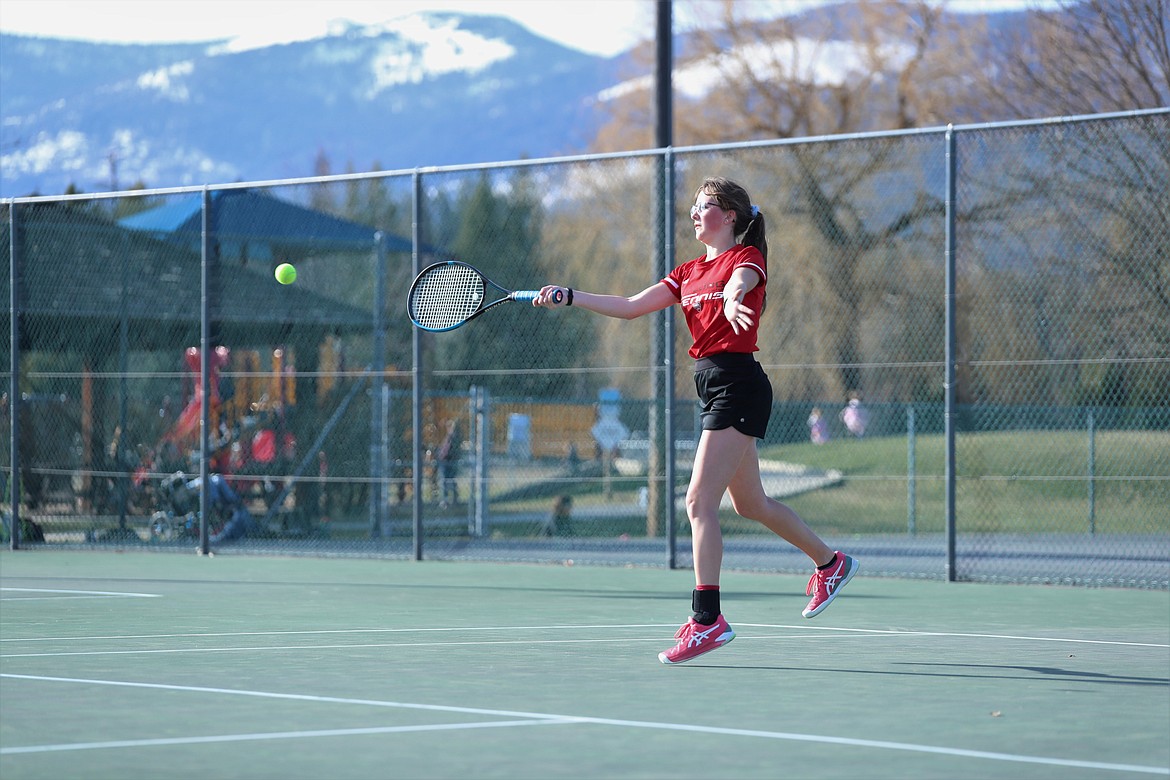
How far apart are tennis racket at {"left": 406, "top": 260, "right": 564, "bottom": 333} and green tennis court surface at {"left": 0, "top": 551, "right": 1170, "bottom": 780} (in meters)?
1.49

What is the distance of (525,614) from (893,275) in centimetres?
1346

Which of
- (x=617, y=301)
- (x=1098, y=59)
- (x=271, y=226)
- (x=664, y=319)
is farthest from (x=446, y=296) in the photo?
(x=1098, y=59)

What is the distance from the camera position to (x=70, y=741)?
491 centimetres

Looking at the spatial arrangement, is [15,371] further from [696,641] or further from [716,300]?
[696,641]

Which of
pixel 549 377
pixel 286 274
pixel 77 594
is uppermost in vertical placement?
pixel 286 274

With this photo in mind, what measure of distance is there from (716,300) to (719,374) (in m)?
0.30

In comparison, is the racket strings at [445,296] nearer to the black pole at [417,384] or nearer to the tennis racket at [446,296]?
the tennis racket at [446,296]

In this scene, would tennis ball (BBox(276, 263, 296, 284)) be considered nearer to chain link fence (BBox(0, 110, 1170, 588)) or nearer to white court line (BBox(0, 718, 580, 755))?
chain link fence (BBox(0, 110, 1170, 588))

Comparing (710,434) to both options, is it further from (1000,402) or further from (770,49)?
(770,49)

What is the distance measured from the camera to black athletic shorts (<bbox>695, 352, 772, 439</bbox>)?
6664 millimetres

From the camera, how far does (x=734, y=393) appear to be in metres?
6.67

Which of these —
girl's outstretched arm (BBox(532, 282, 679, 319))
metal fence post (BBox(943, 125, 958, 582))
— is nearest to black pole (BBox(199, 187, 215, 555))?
metal fence post (BBox(943, 125, 958, 582))

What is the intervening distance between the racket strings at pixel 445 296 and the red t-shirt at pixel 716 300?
49.0 inches

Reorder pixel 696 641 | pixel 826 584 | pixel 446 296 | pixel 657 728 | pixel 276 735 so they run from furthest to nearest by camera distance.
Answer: pixel 446 296 → pixel 826 584 → pixel 696 641 → pixel 657 728 → pixel 276 735
